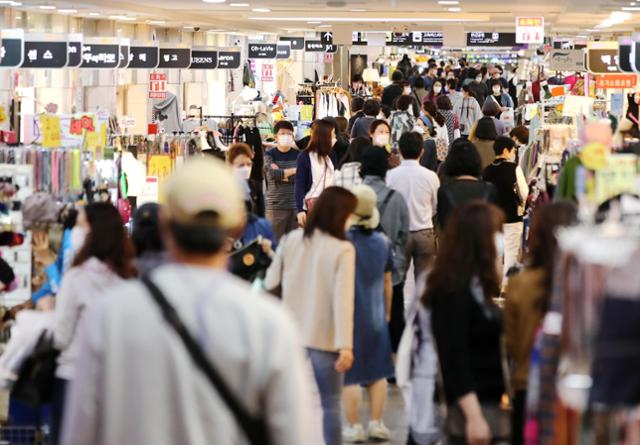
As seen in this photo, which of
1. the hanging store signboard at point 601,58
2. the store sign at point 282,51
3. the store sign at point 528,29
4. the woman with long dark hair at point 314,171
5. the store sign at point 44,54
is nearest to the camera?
the woman with long dark hair at point 314,171

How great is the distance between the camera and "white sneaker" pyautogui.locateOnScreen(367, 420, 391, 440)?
303 inches

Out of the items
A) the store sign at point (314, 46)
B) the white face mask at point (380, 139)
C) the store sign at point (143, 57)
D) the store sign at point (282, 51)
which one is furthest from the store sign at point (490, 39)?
the white face mask at point (380, 139)

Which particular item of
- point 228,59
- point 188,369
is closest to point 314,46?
point 228,59

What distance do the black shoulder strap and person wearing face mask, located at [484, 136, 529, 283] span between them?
7.82 metres

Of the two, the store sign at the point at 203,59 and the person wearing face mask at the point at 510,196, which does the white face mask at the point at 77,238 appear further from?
the store sign at the point at 203,59

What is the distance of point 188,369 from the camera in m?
3.16

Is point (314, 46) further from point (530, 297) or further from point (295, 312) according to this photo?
point (530, 297)

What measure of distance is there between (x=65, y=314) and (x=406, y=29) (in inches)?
1062

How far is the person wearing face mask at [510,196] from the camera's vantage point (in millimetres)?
10852

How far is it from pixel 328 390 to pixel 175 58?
54.1 feet

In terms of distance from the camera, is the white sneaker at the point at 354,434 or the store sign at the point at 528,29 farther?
the store sign at the point at 528,29

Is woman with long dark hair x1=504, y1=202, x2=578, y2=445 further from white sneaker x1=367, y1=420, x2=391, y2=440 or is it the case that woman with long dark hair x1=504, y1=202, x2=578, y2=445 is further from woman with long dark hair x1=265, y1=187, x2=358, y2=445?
white sneaker x1=367, y1=420, x2=391, y2=440

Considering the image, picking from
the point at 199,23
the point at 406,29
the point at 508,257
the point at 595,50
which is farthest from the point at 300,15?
the point at 508,257

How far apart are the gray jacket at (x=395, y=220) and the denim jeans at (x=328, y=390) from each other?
201 cm
